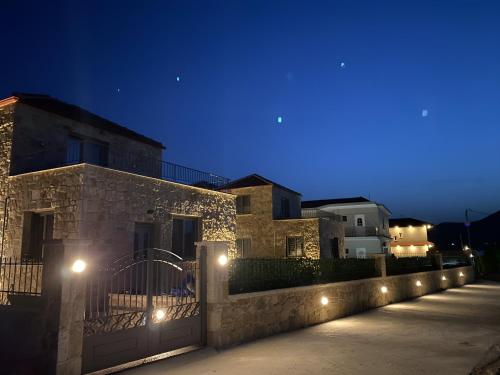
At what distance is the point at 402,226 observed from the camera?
54156mm

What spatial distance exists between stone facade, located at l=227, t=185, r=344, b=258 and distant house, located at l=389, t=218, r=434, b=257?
28625mm

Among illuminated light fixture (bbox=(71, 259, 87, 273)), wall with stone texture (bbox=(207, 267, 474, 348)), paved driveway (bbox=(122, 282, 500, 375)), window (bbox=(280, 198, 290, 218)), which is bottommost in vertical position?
paved driveway (bbox=(122, 282, 500, 375))

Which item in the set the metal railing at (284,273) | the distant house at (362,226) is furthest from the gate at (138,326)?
the distant house at (362,226)

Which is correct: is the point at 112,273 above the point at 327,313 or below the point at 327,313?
above

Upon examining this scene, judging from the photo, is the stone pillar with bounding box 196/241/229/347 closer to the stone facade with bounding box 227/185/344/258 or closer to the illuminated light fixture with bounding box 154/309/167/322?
the illuminated light fixture with bounding box 154/309/167/322

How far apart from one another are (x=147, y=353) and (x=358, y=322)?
22.9 ft

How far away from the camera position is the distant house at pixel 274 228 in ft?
83.8

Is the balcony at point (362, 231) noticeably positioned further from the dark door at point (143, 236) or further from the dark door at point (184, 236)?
the dark door at point (143, 236)

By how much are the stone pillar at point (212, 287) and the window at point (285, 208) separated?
19606 mm

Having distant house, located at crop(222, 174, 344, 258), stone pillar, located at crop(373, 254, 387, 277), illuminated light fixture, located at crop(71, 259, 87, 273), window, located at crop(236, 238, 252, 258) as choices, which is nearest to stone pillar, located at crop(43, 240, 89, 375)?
illuminated light fixture, located at crop(71, 259, 87, 273)

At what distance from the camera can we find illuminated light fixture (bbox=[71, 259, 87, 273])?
5.80 metres

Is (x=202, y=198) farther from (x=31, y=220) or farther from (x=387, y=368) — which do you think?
(x=387, y=368)

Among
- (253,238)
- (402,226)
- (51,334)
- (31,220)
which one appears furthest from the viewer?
(402,226)

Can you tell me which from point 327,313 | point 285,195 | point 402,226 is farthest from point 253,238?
point 402,226
